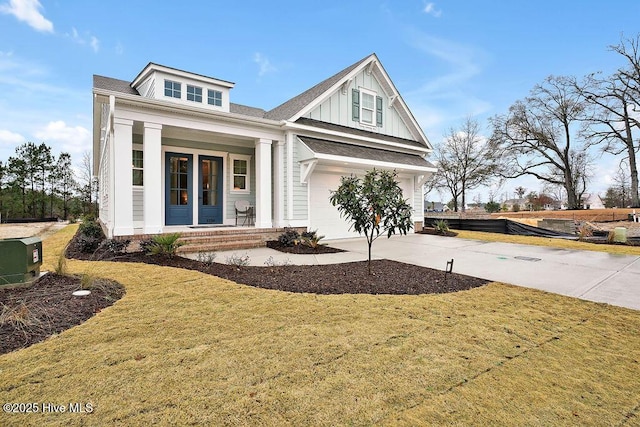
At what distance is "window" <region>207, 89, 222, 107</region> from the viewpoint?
11422mm

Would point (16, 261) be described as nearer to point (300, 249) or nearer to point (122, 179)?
point (122, 179)

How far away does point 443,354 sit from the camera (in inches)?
106

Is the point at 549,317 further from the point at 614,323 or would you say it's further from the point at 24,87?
the point at 24,87

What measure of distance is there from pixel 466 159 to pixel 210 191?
Answer: 25.9 m

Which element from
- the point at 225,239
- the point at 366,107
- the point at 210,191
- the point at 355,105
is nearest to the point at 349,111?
the point at 355,105

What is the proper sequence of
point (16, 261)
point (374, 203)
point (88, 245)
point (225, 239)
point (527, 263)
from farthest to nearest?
point (225, 239), point (88, 245), point (527, 263), point (374, 203), point (16, 261)

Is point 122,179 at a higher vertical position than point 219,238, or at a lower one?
higher

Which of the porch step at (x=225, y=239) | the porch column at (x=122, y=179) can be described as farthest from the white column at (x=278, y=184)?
the porch column at (x=122, y=179)

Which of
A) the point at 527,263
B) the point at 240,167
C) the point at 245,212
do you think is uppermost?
the point at 240,167

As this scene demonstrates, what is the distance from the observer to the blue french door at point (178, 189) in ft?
34.4

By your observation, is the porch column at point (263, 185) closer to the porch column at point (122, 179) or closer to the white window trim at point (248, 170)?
the white window trim at point (248, 170)

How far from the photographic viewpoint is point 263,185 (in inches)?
387

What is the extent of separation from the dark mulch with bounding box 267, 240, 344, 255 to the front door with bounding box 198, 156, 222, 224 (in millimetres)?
3340

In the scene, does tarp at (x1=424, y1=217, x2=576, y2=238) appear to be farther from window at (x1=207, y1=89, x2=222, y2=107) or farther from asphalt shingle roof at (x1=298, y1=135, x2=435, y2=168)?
window at (x1=207, y1=89, x2=222, y2=107)
